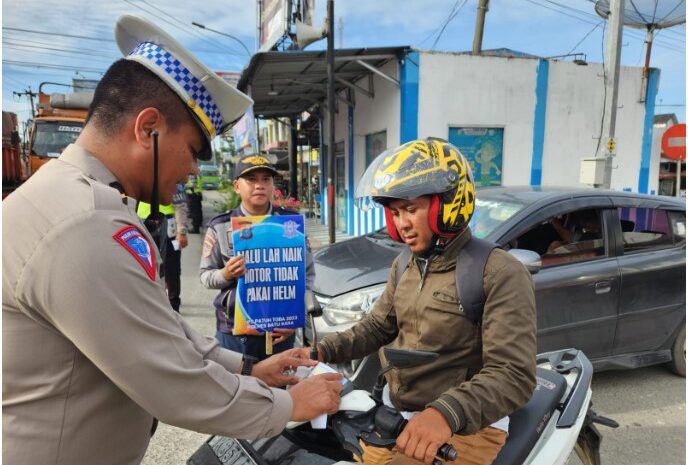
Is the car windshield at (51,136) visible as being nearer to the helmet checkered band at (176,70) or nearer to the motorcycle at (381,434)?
the helmet checkered band at (176,70)

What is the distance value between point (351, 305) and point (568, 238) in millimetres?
2032

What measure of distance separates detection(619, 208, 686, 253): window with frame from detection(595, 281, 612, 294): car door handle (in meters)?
0.50

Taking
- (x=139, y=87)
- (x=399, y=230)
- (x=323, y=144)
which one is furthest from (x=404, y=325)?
(x=323, y=144)

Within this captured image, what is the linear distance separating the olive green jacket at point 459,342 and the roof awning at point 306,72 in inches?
287

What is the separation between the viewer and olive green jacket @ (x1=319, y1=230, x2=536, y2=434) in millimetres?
1449

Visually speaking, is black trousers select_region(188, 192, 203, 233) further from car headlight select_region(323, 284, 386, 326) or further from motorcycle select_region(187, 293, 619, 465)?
motorcycle select_region(187, 293, 619, 465)

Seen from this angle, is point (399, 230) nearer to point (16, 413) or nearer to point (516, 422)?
point (516, 422)

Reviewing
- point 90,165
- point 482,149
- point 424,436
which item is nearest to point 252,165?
point 90,165

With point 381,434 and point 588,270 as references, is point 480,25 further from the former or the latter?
point 381,434

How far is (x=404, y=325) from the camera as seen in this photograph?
187cm

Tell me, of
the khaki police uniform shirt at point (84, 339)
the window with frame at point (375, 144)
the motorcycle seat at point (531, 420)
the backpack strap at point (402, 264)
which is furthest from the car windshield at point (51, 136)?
the motorcycle seat at point (531, 420)

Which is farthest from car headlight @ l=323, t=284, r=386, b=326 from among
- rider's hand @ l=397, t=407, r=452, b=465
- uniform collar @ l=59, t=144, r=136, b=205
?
uniform collar @ l=59, t=144, r=136, b=205

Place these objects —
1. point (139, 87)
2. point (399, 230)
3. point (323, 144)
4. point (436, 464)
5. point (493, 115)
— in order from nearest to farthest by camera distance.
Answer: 1. point (139, 87)
2. point (436, 464)
3. point (399, 230)
4. point (493, 115)
5. point (323, 144)

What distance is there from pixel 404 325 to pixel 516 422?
1.84 feet
